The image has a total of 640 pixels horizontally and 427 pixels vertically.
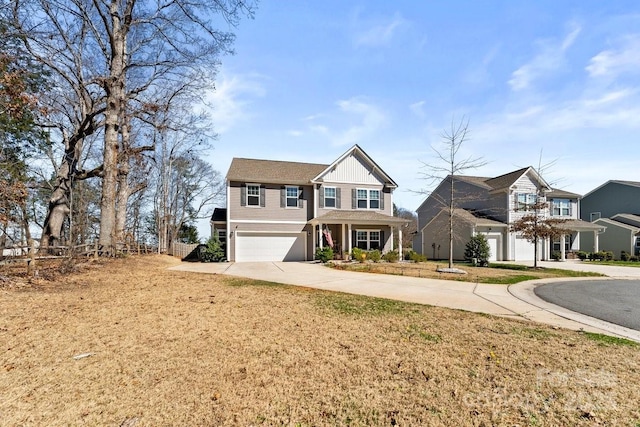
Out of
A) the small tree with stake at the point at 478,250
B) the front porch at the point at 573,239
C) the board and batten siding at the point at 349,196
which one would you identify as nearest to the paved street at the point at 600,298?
the small tree with stake at the point at 478,250

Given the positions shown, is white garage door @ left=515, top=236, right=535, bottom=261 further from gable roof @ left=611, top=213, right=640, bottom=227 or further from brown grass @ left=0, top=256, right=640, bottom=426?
brown grass @ left=0, top=256, right=640, bottom=426

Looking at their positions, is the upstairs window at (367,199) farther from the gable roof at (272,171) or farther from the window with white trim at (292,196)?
the window with white trim at (292,196)

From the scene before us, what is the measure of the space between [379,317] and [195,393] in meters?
3.65

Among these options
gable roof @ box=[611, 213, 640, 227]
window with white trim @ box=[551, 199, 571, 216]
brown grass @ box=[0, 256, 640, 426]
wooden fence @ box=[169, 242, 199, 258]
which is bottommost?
wooden fence @ box=[169, 242, 199, 258]

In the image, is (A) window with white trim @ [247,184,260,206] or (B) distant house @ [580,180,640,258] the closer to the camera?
(A) window with white trim @ [247,184,260,206]

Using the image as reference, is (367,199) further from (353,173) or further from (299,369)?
(299,369)

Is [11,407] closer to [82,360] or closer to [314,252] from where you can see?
[82,360]

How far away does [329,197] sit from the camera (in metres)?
21.5

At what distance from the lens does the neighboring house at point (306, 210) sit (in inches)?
794

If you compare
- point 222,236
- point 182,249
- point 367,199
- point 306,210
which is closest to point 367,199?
point 367,199

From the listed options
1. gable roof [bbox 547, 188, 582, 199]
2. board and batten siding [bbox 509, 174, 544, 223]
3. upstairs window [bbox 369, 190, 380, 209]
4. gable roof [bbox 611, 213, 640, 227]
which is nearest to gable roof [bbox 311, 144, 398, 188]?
upstairs window [bbox 369, 190, 380, 209]

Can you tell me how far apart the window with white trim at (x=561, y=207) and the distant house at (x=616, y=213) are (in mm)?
3160

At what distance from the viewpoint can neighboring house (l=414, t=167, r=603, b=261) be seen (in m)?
23.9

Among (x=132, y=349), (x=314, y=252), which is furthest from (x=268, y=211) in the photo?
(x=132, y=349)
